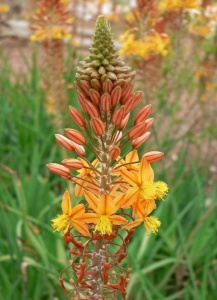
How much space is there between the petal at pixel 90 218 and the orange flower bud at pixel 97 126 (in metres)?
0.25

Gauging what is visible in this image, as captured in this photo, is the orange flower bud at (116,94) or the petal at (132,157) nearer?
the orange flower bud at (116,94)

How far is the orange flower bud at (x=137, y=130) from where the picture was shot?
1625 mm

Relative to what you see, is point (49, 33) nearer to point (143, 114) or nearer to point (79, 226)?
point (143, 114)

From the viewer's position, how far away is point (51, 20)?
357cm

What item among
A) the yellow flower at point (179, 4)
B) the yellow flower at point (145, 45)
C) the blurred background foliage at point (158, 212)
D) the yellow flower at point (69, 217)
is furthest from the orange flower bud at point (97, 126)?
the yellow flower at point (179, 4)

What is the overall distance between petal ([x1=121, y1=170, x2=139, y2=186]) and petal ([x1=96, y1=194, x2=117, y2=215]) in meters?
0.08

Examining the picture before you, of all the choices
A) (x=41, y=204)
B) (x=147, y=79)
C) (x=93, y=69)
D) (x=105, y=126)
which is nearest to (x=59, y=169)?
(x=105, y=126)

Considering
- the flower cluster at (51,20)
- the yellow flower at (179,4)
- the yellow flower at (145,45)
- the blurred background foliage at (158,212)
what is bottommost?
the blurred background foliage at (158,212)

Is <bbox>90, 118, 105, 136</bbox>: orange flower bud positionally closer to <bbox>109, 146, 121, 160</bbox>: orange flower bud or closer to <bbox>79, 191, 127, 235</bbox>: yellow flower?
<bbox>109, 146, 121, 160</bbox>: orange flower bud

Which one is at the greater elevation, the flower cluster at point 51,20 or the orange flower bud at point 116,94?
the flower cluster at point 51,20

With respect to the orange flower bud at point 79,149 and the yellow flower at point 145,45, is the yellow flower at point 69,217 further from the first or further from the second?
the yellow flower at point 145,45

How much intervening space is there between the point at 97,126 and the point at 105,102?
8 centimetres

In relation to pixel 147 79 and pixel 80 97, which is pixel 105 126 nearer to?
pixel 80 97

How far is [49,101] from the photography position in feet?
14.5
